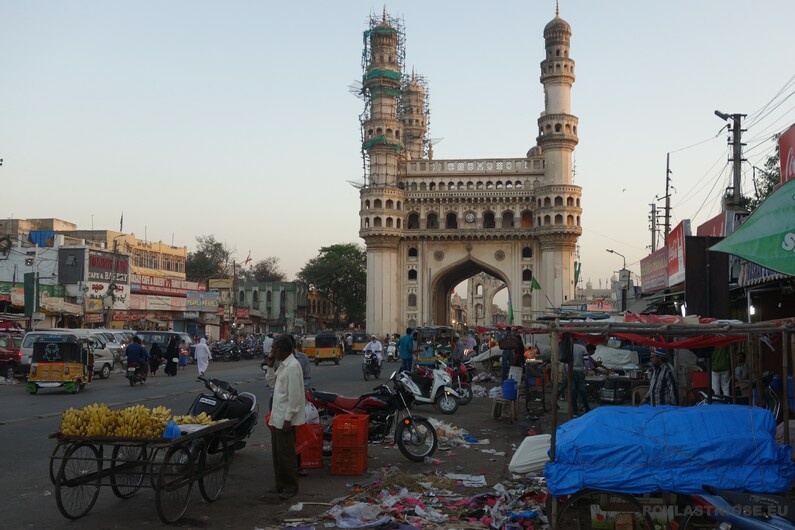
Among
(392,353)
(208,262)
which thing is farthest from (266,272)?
(392,353)

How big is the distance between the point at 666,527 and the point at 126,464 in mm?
4583

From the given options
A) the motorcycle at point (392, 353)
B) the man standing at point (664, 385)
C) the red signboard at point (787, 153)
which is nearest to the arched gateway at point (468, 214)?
the motorcycle at point (392, 353)

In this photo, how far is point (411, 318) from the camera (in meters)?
59.7

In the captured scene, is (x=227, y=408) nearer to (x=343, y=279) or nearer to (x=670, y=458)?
(x=670, y=458)

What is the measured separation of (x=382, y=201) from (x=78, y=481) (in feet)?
174

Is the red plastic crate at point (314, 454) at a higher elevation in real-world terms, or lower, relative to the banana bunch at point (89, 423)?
lower

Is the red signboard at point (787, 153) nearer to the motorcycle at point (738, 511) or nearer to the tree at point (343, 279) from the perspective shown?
the motorcycle at point (738, 511)

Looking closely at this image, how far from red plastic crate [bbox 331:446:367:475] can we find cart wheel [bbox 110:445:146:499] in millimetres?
2254

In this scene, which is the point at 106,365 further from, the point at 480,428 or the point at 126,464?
the point at 126,464

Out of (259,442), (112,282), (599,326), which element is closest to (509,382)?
(259,442)

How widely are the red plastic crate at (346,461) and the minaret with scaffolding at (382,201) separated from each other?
50.1 metres

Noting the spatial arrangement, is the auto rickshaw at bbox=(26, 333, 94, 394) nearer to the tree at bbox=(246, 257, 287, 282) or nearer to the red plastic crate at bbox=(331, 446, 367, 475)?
the red plastic crate at bbox=(331, 446, 367, 475)

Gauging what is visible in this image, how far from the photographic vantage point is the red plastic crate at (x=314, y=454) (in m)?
9.02

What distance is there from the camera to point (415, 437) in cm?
981
